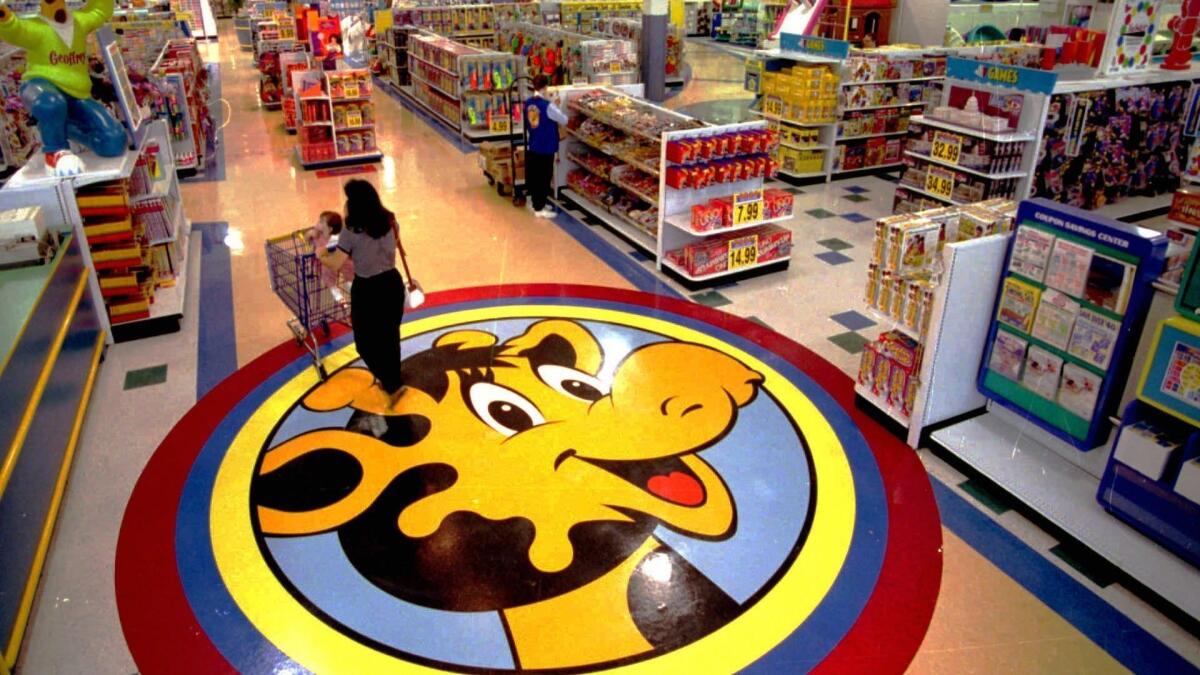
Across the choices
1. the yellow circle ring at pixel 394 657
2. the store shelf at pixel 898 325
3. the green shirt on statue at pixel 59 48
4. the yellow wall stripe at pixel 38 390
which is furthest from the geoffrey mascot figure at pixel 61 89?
the store shelf at pixel 898 325

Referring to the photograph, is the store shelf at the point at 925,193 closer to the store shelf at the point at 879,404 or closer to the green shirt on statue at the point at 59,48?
the store shelf at the point at 879,404

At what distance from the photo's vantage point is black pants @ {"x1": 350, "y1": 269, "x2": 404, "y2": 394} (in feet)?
15.6

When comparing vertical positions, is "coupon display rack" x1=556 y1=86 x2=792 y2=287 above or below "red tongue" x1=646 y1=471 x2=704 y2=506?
above

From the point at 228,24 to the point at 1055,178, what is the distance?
114ft

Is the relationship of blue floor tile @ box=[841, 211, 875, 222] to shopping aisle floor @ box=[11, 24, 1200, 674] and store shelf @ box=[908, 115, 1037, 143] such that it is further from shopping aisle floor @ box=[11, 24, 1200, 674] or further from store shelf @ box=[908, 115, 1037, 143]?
store shelf @ box=[908, 115, 1037, 143]

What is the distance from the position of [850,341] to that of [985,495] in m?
1.93

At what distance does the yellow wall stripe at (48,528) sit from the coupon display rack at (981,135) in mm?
7560

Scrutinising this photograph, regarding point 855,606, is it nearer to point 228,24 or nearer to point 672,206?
point 672,206

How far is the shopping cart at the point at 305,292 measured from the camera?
17.7 feet

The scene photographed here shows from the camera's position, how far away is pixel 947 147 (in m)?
7.80

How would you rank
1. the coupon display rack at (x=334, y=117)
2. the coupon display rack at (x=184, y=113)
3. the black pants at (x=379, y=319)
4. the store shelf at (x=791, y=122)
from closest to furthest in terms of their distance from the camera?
1. the black pants at (x=379, y=319)
2. the store shelf at (x=791, y=122)
3. the coupon display rack at (x=184, y=113)
4. the coupon display rack at (x=334, y=117)

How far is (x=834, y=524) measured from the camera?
4094 mm

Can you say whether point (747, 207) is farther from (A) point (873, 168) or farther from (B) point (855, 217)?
(A) point (873, 168)

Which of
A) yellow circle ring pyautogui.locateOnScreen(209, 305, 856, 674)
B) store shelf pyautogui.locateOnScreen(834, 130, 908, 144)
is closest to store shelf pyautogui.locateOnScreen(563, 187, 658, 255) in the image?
yellow circle ring pyautogui.locateOnScreen(209, 305, 856, 674)
